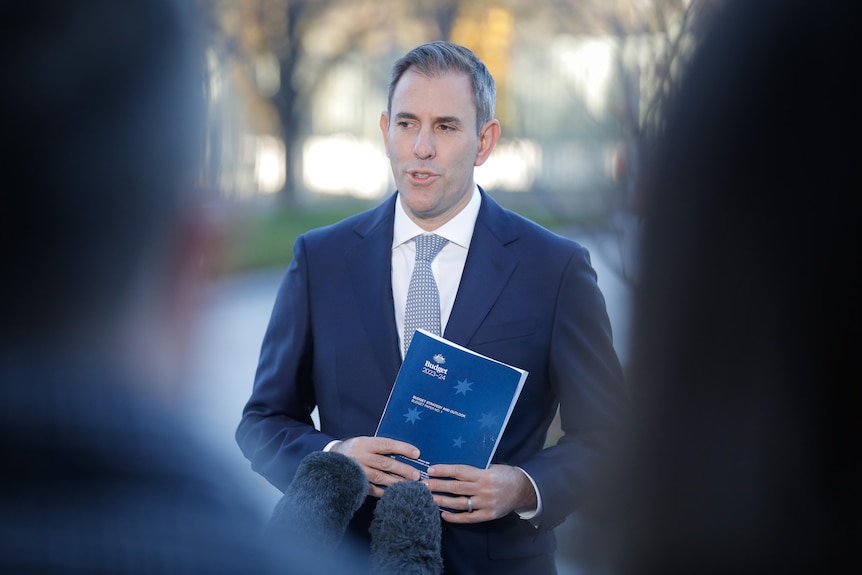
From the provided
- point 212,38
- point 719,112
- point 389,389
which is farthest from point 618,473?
point 389,389

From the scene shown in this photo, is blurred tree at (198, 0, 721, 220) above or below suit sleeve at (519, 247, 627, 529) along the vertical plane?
above

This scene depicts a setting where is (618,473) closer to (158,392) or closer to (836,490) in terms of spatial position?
(836,490)

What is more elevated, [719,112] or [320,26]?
[320,26]

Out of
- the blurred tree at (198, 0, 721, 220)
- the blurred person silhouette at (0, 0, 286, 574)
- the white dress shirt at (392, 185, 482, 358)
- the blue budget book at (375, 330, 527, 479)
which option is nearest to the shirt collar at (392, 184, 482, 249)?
the white dress shirt at (392, 185, 482, 358)

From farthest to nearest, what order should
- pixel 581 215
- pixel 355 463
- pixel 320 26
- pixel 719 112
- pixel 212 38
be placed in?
1. pixel 320 26
2. pixel 581 215
3. pixel 355 463
4. pixel 212 38
5. pixel 719 112

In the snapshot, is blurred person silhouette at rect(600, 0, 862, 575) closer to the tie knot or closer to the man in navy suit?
the man in navy suit

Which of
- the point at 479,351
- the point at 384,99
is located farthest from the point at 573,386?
the point at 384,99

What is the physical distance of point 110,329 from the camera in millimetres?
562

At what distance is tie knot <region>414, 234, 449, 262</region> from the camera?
5.95 ft

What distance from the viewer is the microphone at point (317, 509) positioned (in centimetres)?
62

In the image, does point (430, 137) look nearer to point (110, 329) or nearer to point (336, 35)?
point (110, 329)

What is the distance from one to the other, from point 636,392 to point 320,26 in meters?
12.8

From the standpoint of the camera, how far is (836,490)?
0.47 meters

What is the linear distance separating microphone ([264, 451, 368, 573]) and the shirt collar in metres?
0.80
